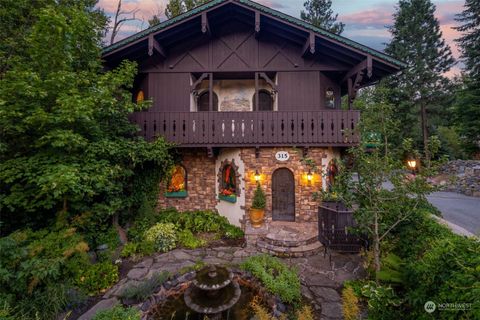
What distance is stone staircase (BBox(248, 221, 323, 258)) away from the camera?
24.1 feet

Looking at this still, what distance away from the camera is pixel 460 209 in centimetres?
1081

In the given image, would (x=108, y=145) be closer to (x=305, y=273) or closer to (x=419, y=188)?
(x=305, y=273)

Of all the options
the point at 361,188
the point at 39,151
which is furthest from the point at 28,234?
the point at 361,188

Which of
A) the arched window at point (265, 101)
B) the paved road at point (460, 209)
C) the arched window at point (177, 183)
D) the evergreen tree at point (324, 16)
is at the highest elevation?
the evergreen tree at point (324, 16)

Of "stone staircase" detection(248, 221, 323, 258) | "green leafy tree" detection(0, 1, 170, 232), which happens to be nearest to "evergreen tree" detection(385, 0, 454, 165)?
→ "stone staircase" detection(248, 221, 323, 258)

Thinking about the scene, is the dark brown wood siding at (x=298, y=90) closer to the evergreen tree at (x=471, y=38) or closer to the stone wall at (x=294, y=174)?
the stone wall at (x=294, y=174)

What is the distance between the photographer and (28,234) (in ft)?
19.0

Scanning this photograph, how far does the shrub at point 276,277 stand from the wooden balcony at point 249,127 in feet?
14.9

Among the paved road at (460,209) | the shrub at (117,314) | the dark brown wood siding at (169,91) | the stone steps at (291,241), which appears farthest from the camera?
the dark brown wood siding at (169,91)

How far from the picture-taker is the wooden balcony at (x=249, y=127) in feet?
29.0

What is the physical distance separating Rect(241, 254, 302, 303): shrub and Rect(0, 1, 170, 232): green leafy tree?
16.5ft

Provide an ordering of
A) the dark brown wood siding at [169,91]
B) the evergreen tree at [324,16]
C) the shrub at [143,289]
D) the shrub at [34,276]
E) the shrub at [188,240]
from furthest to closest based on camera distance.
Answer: the evergreen tree at [324,16], the dark brown wood siding at [169,91], the shrub at [188,240], the shrub at [143,289], the shrub at [34,276]

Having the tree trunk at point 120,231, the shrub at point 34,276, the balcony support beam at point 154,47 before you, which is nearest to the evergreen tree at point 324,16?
the balcony support beam at point 154,47

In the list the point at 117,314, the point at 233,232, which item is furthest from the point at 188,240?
the point at 117,314
